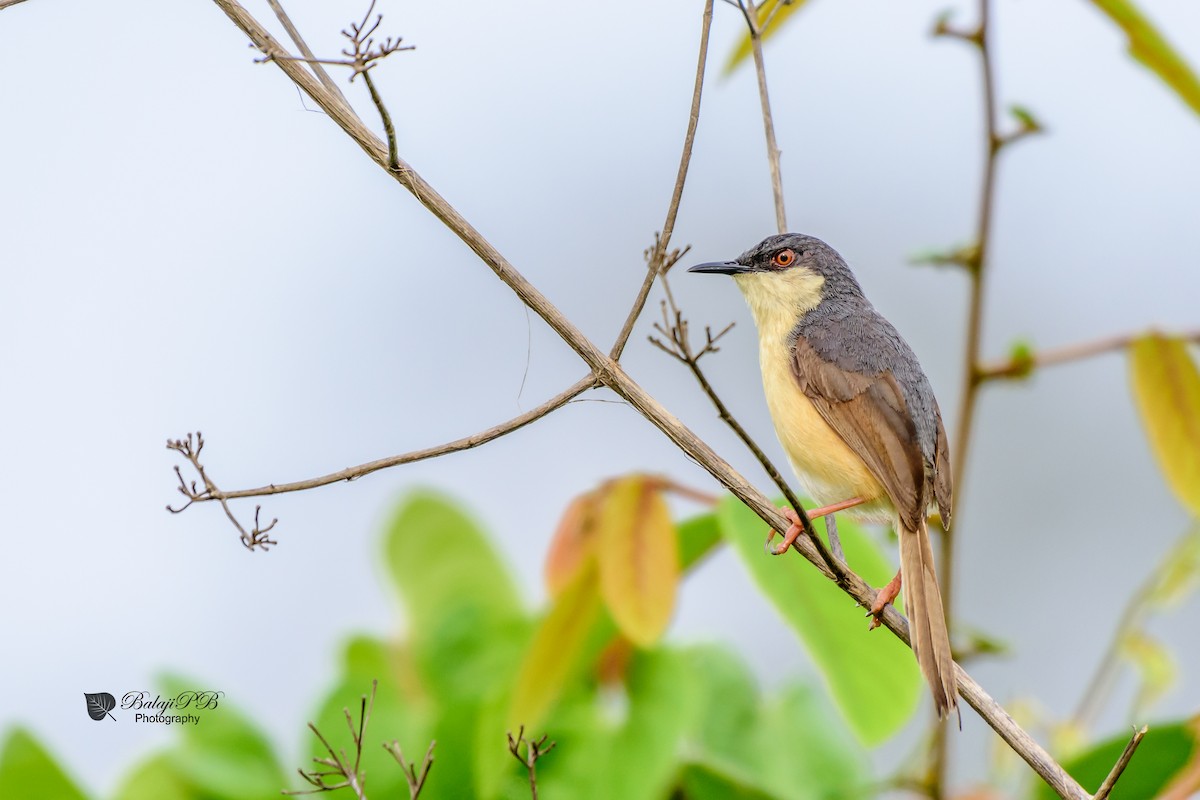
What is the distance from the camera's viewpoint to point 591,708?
8.14 feet

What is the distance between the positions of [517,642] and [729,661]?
19.8 inches

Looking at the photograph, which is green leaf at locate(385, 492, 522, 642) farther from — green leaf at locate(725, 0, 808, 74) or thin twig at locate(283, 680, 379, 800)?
green leaf at locate(725, 0, 808, 74)

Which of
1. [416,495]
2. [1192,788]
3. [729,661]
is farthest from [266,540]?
[1192,788]

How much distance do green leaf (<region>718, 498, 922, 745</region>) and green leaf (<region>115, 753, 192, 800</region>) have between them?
4.06ft

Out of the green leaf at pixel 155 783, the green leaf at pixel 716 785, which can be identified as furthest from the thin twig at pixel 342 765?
the green leaf at pixel 716 785

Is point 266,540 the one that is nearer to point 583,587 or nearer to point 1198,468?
point 583,587

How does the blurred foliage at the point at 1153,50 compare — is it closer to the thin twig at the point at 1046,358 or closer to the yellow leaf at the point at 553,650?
the thin twig at the point at 1046,358

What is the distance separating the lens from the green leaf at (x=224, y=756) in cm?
235

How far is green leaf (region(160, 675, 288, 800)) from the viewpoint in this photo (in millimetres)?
2354

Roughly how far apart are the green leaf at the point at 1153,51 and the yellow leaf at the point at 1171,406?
46 cm

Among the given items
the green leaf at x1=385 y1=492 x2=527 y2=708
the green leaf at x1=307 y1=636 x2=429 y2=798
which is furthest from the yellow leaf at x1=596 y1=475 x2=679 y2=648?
the green leaf at x1=385 y1=492 x2=527 y2=708

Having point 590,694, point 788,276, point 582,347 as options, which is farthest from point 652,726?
point 788,276

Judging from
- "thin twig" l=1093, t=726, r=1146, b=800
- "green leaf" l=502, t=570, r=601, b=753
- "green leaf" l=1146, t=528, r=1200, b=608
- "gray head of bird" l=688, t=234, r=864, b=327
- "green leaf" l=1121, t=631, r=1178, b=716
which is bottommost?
"green leaf" l=1121, t=631, r=1178, b=716

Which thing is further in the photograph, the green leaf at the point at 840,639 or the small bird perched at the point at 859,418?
the small bird perched at the point at 859,418
